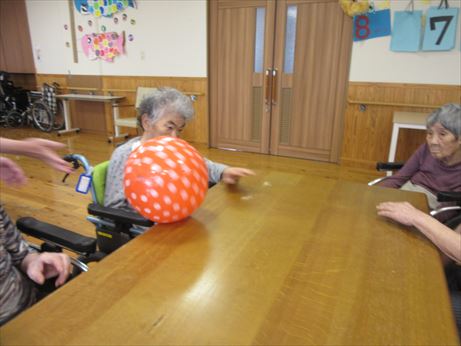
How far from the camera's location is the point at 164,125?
1.45 metres

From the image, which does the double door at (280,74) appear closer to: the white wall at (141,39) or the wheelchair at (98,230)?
the white wall at (141,39)

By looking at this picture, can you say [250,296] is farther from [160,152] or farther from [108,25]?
[108,25]

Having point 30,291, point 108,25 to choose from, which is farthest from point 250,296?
point 108,25

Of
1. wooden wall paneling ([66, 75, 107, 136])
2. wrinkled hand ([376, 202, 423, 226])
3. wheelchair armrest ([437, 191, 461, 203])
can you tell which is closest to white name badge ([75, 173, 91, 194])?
wrinkled hand ([376, 202, 423, 226])

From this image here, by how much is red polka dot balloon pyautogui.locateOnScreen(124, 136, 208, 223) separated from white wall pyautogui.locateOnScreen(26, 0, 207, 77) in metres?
3.93

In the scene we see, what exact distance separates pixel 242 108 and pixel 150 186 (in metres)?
3.80

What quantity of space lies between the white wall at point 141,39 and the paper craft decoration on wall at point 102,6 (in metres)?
0.08

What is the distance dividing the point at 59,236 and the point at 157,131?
58 cm

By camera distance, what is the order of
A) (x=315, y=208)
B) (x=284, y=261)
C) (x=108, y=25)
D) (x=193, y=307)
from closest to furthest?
1. (x=193, y=307)
2. (x=284, y=261)
3. (x=315, y=208)
4. (x=108, y=25)

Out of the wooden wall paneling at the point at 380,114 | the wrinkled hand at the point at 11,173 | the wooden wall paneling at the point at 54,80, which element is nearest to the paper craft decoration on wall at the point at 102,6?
the wooden wall paneling at the point at 54,80

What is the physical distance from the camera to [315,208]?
1.14 m

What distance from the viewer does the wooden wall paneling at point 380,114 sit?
3520mm

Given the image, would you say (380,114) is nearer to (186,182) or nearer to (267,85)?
(267,85)

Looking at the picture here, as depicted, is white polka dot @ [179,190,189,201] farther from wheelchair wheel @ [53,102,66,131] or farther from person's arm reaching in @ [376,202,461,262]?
wheelchair wheel @ [53,102,66,131]
